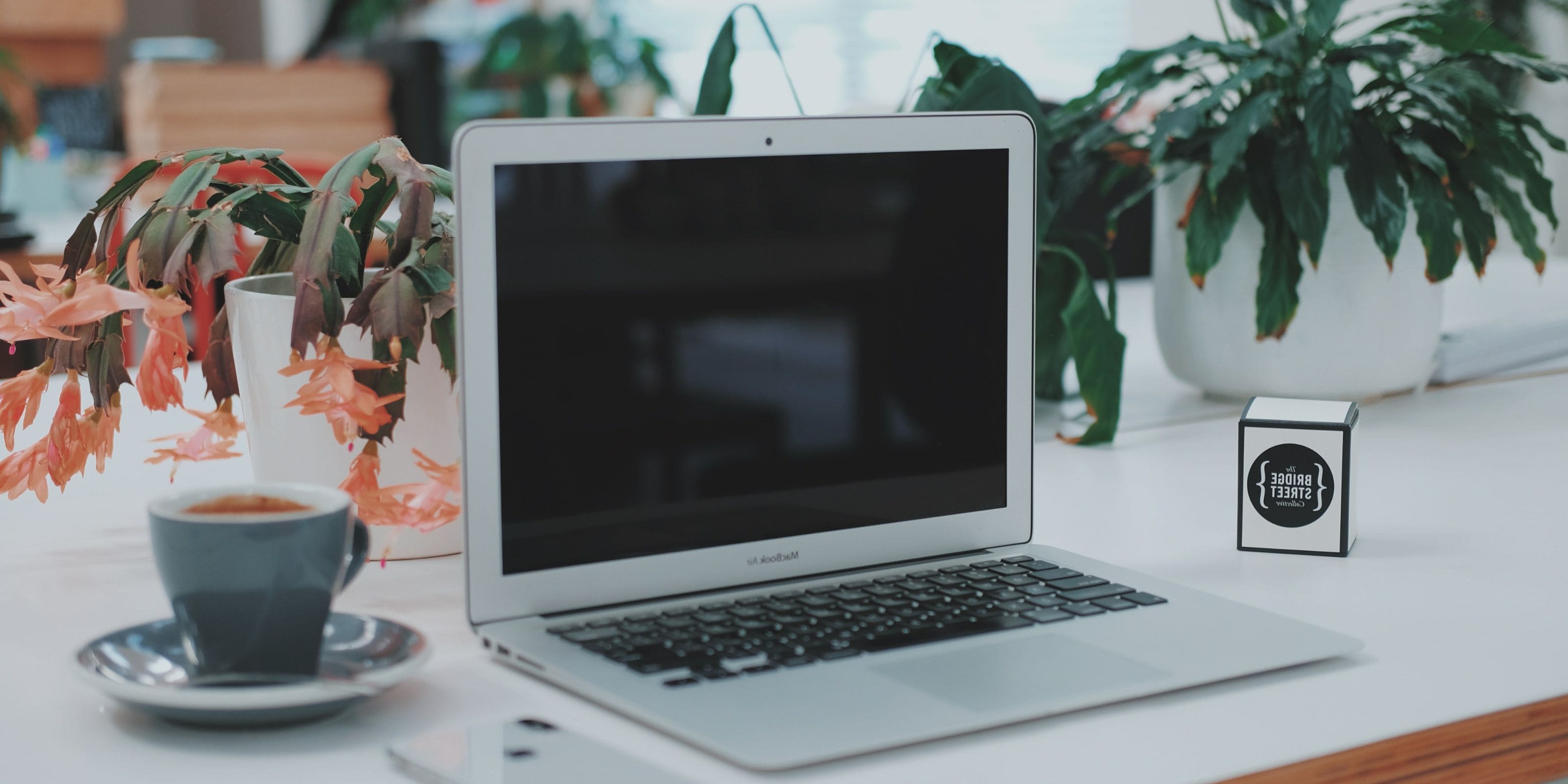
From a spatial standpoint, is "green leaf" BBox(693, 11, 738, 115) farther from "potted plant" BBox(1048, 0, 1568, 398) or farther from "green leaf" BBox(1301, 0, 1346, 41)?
"green leaf" BBox(1301, 0, 1346, 41)

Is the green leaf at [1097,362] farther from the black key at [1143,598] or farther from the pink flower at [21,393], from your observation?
the pink flower at [21,393]

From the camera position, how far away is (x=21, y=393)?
0.83m

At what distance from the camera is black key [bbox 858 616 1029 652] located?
0.68 meters

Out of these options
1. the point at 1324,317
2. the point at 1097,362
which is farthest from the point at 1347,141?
the point at 1097,362

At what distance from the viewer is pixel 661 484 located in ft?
2.45

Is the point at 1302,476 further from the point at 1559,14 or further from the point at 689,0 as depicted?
the point at 689,0

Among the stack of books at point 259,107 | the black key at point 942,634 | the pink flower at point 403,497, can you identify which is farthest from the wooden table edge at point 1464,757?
the stack of books at point 259,107

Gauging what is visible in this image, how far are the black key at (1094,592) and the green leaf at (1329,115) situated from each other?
563 millimetres

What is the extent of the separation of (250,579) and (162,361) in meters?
0.22

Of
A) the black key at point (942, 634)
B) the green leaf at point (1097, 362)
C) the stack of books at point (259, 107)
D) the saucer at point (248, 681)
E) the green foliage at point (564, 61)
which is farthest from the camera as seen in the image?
the green foliage at point (564, 61)

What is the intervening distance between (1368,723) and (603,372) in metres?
0.38

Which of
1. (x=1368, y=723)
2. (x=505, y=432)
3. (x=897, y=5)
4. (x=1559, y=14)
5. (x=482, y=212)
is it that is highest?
(x=897, y=5)

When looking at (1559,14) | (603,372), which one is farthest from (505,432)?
(1559,14)

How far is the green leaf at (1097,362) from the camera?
46.3 inches
